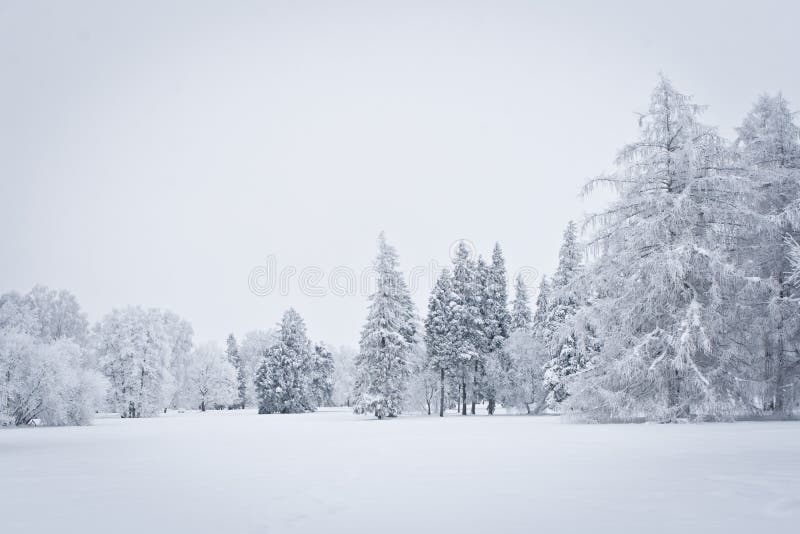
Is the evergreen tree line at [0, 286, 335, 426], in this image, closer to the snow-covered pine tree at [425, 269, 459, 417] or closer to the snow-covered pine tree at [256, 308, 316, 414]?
the snow-covered pine tree at [256, 308, 316, 414]

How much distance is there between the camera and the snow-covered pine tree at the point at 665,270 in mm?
21891

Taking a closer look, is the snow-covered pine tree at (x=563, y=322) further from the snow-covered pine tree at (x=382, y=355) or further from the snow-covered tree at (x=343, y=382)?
the snow-covered tree at (x=343, y=382)

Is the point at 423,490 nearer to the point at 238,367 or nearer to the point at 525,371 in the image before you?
the point at 525,371

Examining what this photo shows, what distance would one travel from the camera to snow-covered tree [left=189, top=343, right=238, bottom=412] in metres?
92.9

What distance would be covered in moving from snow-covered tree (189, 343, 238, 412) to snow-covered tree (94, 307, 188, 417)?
31.5 m

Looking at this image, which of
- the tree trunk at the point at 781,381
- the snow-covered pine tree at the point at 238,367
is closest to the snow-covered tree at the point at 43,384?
the tree trunk at the point at 781,381

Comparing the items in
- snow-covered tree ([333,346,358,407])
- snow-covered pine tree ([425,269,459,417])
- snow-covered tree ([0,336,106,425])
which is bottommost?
snow-covered tree ([333,346,358,407])

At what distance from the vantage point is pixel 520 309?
5803cm

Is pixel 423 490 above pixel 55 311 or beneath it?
beneath

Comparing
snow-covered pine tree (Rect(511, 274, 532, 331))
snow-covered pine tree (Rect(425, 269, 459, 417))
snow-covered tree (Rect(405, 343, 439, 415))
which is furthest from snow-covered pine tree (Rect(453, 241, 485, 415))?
snow-covered pine tree (Rect(511, 274, 532, 331))

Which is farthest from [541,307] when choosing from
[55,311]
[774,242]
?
[55,311]

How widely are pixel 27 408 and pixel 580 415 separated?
99.8 feet

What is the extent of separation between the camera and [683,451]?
41.1 ft

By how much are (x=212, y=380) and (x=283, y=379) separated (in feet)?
102
